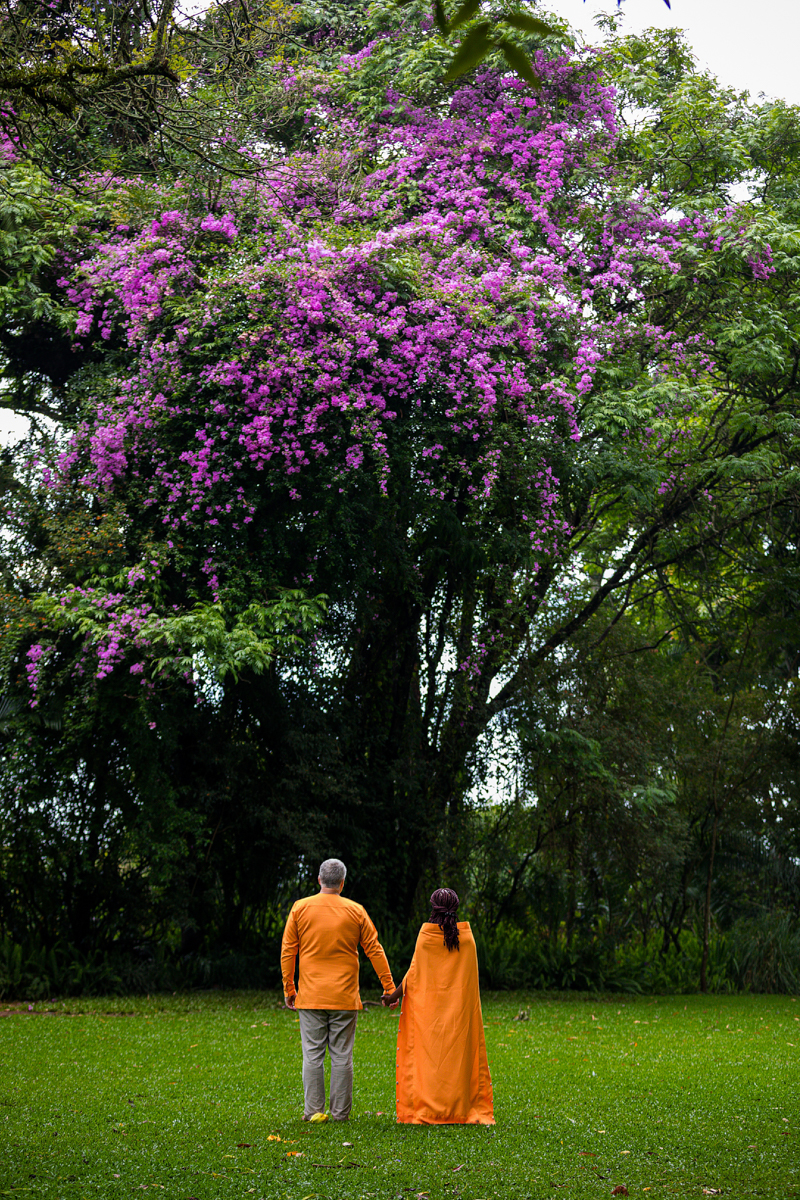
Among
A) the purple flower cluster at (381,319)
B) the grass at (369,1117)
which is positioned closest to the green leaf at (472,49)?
the grass at (369,1117)

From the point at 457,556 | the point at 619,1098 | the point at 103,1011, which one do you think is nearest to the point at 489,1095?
the point at 619,1098

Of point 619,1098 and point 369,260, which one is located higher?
point 369,260

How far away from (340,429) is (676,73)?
8102 millimetres

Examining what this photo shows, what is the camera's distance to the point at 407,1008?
5578 millimetres

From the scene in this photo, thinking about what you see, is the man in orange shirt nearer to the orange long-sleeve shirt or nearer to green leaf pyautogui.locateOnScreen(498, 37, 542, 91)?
the orange long-sleeve shirt

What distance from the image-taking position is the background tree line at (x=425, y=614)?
437 inches

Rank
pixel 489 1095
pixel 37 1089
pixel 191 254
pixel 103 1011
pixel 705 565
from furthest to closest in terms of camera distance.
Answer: pixel 705 565, pixel 191 254, pixel 103 1011, pixel 37 1089, pixel 489 1095

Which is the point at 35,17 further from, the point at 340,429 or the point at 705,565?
the point at 705,565

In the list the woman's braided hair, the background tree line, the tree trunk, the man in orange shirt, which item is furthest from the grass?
the tree trunk

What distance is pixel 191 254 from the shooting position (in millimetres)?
11312

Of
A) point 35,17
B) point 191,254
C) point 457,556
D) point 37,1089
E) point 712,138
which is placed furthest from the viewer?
point 712,138

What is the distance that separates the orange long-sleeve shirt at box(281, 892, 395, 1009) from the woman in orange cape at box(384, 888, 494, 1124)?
0.20m

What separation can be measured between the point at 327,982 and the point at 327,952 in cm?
15

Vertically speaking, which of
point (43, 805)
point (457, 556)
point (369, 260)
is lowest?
point (43, 805)
